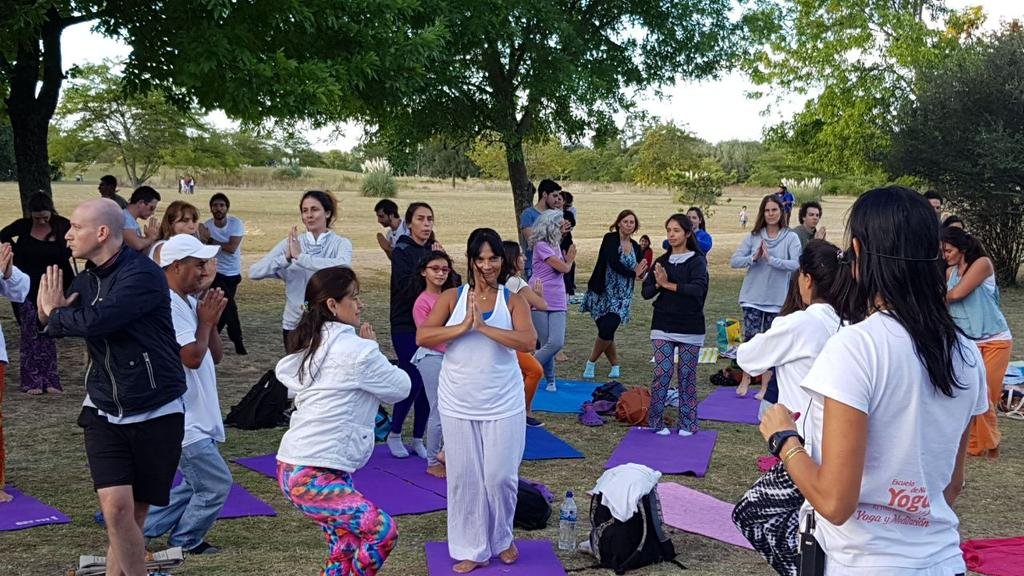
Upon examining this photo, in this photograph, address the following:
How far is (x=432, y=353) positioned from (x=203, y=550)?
2.17 metres

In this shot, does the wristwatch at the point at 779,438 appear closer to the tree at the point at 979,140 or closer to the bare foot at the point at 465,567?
the bare foot at the point at 465,567

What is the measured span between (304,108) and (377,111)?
281cm

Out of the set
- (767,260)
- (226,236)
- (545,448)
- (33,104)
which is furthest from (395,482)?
(33,104)

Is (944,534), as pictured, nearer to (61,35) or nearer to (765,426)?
(765,426)

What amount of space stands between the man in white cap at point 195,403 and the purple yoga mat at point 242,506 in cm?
54

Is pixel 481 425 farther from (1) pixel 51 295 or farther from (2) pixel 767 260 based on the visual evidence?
(2) pixel 767 260

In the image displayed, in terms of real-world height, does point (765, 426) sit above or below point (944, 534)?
above

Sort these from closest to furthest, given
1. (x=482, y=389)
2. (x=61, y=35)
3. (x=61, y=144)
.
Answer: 1. (x=482, y=389)
2. (x=61, y=35)
3. (x=61, y=144)

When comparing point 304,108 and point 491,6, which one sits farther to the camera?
point 491,6

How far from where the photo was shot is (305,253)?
8.01m

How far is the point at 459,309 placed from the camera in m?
5.48

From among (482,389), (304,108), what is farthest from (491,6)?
(482,389)

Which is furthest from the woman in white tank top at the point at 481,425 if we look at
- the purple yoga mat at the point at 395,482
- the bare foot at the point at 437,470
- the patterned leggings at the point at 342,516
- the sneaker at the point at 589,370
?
the sneaker at the point at 589,370

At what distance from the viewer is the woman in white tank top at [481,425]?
5.24 m
